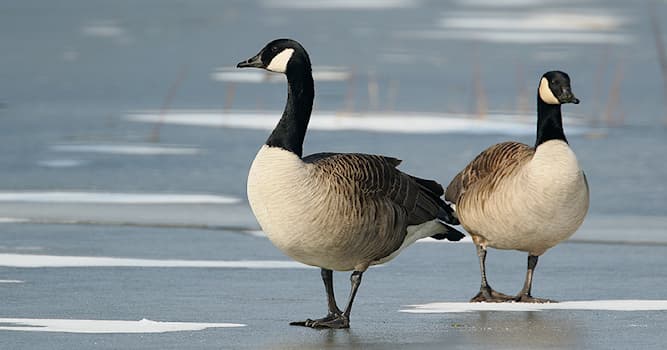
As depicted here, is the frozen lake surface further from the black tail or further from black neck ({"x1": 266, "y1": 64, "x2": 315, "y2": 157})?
black neck ({"x1": 266, "y1": 64, "x2": 315, "y2": 157})

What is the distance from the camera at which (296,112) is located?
25.5ft

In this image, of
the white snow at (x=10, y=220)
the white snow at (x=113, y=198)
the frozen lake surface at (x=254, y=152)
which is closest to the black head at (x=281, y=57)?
the frozen lake surface at (x=254, y=152)

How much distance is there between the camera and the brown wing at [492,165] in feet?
28.7

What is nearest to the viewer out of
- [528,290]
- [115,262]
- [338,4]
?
[528,290]

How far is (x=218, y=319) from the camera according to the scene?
7262 millimetres

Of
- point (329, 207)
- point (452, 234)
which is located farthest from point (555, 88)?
point (329, 207)

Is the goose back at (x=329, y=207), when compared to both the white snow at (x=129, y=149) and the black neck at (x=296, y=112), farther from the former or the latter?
the white snow at (x=129, y=149)

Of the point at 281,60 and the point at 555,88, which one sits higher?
the point at 281,60

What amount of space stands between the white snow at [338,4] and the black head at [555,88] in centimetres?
2330

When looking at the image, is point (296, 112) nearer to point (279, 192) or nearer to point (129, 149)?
point (279, 192)

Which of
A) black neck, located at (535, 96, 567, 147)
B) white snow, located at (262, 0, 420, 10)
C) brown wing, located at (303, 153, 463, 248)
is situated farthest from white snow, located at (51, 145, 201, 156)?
white snow, located at (262, 0, 420, 10)

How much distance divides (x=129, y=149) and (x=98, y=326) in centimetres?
823

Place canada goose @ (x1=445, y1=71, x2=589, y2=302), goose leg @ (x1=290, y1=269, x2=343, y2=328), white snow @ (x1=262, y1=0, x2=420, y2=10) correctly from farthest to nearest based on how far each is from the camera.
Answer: white snow @ (x1=262, y1=0, x2=420, y2=10) → canada goose @ (x1=445, y1=71, x2=589, y2=302) → goose leg @ (x1=290, y1=269, x2=343, y2=328)

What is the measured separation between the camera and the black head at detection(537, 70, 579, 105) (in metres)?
8.73
